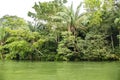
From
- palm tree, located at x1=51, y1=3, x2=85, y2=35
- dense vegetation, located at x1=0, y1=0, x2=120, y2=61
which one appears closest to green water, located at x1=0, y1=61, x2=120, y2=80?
dense vegetation, located at x1=0, y1=0, x2=120, y2=61

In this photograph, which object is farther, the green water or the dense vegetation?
the dense vegetation

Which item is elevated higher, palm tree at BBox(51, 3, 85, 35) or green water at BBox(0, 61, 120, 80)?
palm tree at BBox(51, 3, 85, 35)

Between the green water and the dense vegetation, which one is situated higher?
the dense vegetation

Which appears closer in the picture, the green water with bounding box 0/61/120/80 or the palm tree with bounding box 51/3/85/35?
the green water with bounding box 0/61/120/80

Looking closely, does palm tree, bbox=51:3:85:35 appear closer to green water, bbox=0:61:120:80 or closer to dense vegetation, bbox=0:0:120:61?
dense vegetation, bbox=0:0:120:61

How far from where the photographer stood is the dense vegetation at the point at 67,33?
25203mm

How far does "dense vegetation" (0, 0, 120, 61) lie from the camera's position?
25203 mm

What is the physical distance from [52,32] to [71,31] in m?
1.80

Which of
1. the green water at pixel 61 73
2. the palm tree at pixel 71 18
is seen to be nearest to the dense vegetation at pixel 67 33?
the palm tree at pixel 71 18

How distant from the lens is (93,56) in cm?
2477

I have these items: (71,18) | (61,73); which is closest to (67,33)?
(71,18)

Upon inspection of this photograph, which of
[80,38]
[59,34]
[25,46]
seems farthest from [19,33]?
[80,38]

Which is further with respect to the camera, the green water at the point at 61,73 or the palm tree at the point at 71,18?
the palm tree at the point at 71,18

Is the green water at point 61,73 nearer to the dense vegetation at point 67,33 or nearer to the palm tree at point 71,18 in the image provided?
the dense vegetation at point 67,33
